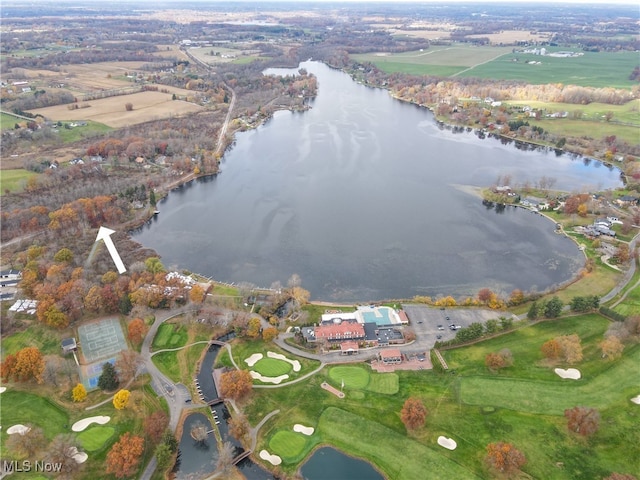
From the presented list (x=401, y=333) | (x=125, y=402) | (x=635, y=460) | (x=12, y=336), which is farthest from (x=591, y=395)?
(x=12, y=336)

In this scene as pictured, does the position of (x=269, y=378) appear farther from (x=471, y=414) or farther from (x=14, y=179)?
(x=14, y=179)

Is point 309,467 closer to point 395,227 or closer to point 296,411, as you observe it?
point 296,411

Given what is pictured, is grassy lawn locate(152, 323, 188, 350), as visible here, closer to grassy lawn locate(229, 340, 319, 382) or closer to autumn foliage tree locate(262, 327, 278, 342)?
grassy lawn locate(229, 340, 319, 382)

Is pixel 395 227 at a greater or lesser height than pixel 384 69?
lesser

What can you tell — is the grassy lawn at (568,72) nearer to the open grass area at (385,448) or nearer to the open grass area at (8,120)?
the open grass area at (8,120)

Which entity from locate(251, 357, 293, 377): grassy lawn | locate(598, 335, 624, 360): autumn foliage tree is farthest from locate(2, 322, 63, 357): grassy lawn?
locate(598, 335, 624, 360): autumn foliage tree

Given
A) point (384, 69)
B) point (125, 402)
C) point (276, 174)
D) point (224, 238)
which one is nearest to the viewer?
point (125, 402)

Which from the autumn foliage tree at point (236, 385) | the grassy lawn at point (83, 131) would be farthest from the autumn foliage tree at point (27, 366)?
the grassy lawn at point (83, 131)
